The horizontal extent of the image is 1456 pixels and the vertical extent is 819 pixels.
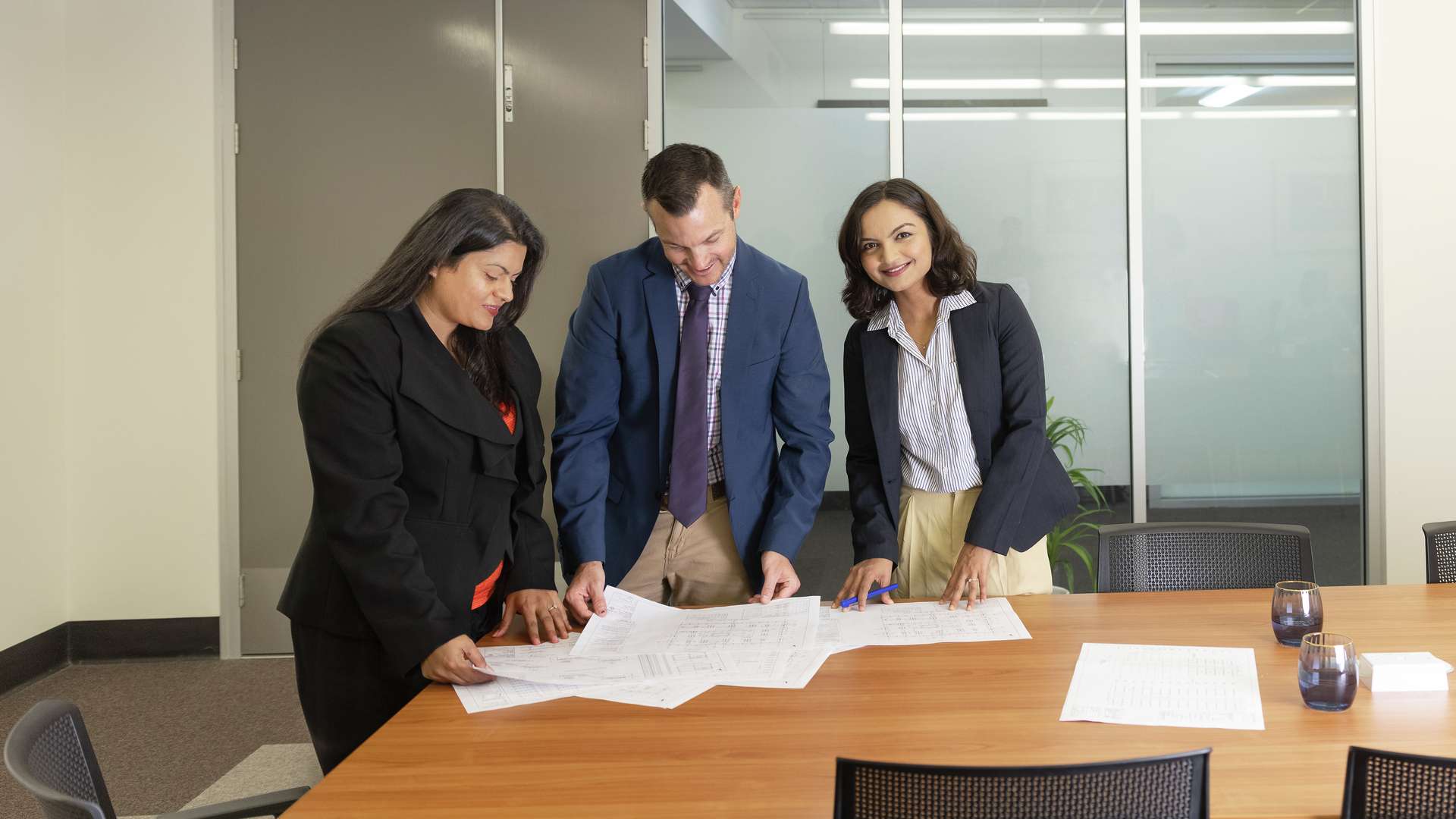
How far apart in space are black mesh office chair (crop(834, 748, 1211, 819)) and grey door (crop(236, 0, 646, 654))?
3.58 meters

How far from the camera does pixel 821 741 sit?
149cm

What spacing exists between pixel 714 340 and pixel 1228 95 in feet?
10.0

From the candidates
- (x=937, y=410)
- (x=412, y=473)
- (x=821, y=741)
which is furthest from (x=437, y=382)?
Result: (x=937, y=410)

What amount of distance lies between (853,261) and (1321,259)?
2.81 meters

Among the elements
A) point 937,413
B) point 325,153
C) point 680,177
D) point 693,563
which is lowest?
point 693,563

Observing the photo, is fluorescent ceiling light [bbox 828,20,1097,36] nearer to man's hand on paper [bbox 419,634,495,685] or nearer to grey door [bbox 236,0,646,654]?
grey door [bbox 236,0,646,654]

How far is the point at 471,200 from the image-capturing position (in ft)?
6.33

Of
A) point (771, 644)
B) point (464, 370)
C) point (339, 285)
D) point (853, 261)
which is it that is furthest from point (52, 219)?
point (771, 644)

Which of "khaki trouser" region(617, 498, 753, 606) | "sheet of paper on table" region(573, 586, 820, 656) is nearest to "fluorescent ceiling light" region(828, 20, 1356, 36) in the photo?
"khaki trouser" region(617, 498, 753, 606)

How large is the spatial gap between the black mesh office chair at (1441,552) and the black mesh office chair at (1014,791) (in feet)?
5.89

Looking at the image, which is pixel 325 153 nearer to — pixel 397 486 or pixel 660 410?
pixel 660 410

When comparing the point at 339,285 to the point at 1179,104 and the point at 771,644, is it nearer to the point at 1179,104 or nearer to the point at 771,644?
the point at 771,644

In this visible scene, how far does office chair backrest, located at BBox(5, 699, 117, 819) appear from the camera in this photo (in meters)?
1.17

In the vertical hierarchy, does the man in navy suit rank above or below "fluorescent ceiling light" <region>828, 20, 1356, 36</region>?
below
